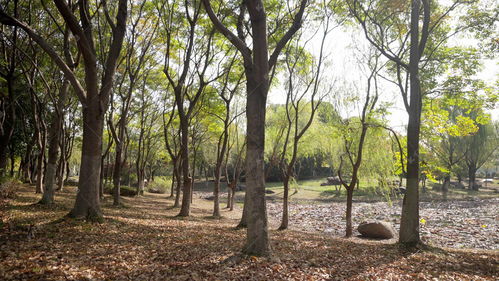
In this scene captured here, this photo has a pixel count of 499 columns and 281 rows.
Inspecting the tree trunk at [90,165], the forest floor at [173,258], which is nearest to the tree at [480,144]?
the forest floor at [173,258]

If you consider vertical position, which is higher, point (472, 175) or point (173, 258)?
point (472, 175)

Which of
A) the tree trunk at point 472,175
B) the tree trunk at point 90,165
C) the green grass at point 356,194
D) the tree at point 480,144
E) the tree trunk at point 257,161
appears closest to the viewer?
the tree trunk at point 257,161

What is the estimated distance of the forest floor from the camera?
5016 mm

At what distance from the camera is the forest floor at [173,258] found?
5.02m

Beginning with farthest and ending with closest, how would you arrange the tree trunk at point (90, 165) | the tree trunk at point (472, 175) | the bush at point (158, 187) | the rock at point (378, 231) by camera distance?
the tree trunk at point (472, 175), the bush at point (158, 187), the rock at point (378, 231), the tree trunk at point (90, 165)

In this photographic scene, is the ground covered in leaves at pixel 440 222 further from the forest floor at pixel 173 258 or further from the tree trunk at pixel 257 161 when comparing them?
the tree trunk at pixel 257 161

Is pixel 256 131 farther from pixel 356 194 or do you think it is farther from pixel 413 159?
pixel 356 194

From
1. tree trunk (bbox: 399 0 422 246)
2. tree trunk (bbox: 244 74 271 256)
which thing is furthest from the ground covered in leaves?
tree trunk (bbox: 244 74 271 256)

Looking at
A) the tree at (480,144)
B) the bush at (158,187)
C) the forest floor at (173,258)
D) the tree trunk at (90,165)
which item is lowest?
the bush at (158,187)

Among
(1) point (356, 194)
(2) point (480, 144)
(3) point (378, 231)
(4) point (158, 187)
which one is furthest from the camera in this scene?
(2) point (480, 144)

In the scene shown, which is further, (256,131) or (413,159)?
(413,159)

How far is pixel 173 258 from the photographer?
6.04 m

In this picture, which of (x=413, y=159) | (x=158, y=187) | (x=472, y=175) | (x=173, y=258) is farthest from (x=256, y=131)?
(x=472, y=175)

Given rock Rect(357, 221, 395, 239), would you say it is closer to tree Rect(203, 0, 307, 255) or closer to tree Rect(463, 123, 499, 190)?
tree Rect(203, 0, 307, 255)
